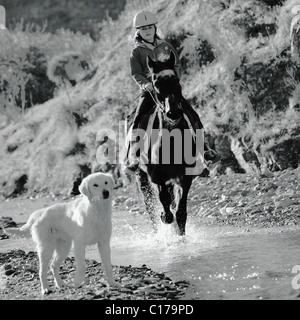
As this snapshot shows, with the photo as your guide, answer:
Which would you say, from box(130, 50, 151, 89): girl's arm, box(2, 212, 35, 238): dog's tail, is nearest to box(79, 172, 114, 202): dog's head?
box(2, 212, 35, 238): dog's tail

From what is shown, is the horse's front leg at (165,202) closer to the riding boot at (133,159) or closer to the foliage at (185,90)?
the riding boot at (133,159)

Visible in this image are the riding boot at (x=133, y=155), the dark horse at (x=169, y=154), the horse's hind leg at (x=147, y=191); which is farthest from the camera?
the horse's hind leg at (x=147, y=191)

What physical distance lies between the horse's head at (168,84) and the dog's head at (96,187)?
2.34m

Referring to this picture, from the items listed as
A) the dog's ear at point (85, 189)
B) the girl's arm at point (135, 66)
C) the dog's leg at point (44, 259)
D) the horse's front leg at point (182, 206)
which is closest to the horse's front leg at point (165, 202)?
the horse's front leg at point (182, 206)

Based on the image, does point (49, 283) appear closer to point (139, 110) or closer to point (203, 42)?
point (139, 110)

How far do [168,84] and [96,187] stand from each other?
245cm

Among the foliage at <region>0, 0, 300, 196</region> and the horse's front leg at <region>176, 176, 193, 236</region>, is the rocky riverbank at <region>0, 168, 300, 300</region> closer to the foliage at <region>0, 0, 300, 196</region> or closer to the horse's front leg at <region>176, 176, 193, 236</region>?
the foliage at <region>0, 0, 300, 196</region>

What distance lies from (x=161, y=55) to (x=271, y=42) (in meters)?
8.91

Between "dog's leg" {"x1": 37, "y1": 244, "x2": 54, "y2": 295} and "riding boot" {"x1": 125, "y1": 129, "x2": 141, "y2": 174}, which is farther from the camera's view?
"riding boot" {"x1": 125, "y1": 129, "x2": 141, "y2": 174}

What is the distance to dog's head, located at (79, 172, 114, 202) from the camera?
478 cm

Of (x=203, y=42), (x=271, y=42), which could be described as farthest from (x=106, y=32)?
(x=271, y=42)

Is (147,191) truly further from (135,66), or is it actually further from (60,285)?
(60,285)

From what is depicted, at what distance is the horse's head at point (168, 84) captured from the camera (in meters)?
6.89

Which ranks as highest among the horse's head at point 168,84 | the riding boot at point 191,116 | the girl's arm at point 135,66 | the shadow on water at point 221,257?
the girl's arm at point 135,66
